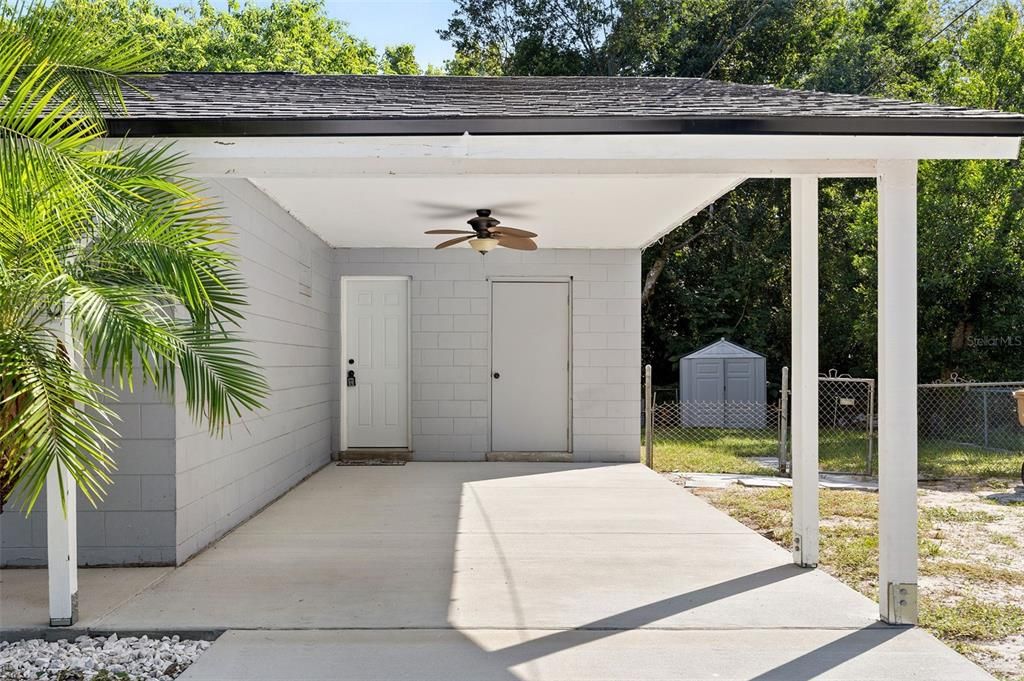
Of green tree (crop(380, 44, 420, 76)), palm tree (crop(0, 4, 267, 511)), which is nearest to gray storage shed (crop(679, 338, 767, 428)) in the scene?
palm tree (crop(0, 4, 267, 511))

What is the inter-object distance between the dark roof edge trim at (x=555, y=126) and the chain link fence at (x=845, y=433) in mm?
5004

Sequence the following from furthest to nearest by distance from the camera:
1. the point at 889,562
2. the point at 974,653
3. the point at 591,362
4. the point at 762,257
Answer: the point at 762,257, the point at 591,362, the point at 889,562, the point at 974,653

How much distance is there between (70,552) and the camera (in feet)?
12.3

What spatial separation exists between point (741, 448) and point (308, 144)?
8.38 meters

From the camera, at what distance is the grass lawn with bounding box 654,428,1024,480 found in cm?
909

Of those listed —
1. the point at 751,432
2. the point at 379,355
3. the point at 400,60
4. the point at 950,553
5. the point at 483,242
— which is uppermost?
the point at 400,60

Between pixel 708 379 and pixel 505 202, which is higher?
pixel 505 202

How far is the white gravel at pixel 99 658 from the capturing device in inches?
127

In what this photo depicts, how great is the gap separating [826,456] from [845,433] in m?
2.80

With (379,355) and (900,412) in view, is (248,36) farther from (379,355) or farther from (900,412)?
(900,412)

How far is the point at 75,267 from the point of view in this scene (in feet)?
10.9

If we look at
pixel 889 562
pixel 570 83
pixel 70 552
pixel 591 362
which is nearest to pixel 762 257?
pixel 591 362

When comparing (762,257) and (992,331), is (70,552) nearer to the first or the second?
(992,331)

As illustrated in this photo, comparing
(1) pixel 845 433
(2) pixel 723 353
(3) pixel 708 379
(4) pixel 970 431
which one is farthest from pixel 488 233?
(4) pixel 970 431
